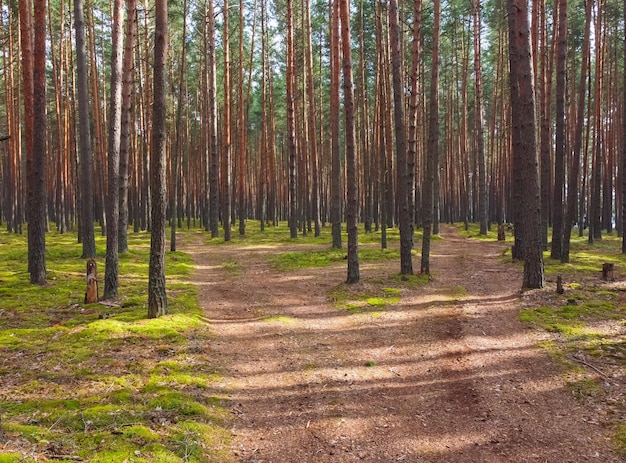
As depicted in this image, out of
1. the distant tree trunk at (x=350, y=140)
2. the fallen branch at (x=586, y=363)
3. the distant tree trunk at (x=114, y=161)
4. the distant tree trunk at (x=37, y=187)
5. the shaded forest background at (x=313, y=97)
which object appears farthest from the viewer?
the shaded forest background at (x=313, y=97)

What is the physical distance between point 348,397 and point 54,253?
566 inches

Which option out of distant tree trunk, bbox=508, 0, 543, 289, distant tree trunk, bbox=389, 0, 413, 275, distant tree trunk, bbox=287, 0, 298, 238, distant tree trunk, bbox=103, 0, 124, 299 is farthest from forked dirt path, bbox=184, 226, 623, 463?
distant tree trunk, bbox=287, 0, 298, 238

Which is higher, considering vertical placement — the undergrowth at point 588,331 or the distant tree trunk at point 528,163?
the distant tree trunk at point 528,163

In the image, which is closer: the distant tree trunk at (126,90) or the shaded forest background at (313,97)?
the distant tree trunk at (126,90)

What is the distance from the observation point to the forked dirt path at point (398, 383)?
15.4 ft

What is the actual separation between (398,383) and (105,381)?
3.96 metres

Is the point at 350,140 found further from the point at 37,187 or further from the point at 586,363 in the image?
the point at 37,187

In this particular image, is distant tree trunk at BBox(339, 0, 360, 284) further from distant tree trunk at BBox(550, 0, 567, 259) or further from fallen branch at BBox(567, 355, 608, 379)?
distant tree trunk at BBox(550, 0, 567, 259)

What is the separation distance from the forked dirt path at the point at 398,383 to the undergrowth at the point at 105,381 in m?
0.47

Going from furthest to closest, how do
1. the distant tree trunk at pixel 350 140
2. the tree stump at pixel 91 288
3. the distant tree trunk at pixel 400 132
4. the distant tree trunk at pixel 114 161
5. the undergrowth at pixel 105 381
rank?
the distant tree trunk at pixel 400 132 → the distant tree trunk at pixel 350 140 → the distant tree trunk at pixel 114 161 → the tree stump at pixel 91 288 → the undergrowth at pixel 105 381

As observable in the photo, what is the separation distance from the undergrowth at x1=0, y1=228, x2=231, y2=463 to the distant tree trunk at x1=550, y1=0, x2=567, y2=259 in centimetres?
1185

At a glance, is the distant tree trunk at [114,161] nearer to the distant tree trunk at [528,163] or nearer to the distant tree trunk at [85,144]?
the distant tree trunk at [85,144]

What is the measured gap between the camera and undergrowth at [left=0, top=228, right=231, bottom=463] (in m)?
4.25

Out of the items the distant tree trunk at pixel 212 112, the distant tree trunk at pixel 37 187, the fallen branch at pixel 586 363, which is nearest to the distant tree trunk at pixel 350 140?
the fallen branch at pixel 586 363
